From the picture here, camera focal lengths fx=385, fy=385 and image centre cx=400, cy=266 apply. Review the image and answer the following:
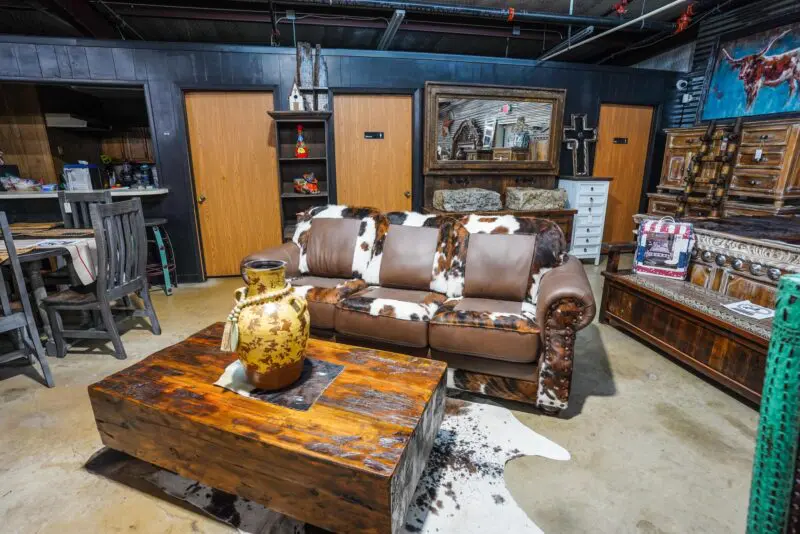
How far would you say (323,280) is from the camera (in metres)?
2.70

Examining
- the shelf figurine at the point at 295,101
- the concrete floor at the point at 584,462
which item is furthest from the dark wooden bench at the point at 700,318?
the shelf figurine at the point at 295,101

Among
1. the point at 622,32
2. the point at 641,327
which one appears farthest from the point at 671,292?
the point at 622,32

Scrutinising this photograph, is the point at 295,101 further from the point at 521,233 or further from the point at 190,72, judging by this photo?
the point at 521,233

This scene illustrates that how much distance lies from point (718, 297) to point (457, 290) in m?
1.58

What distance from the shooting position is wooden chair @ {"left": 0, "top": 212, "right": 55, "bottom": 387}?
197cm

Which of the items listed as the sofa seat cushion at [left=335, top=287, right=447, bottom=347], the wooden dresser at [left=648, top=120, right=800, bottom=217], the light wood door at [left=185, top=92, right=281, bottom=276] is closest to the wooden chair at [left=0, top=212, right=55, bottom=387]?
the sofa seat cushion at [left=335, top=287, right=447, bottom=347]

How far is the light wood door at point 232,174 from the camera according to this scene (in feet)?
12.9

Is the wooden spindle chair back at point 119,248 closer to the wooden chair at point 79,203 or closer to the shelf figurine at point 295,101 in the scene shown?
the wooden chair at point 79,203

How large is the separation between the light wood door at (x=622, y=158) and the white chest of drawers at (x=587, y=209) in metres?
0.55

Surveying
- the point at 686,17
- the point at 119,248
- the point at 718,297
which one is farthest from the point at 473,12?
the point at 119,248

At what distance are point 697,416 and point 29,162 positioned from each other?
21.0 feet

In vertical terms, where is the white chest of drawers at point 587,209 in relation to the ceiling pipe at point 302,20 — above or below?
below

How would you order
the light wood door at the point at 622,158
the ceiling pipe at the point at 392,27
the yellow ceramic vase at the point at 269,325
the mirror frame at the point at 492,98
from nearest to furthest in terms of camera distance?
the yellow ceramic vase at the point at 269,325 → the ceiling pipe at the point at 392,27 → the mirror frame at the point at 492,98 → the light wood door at the point at 622,158

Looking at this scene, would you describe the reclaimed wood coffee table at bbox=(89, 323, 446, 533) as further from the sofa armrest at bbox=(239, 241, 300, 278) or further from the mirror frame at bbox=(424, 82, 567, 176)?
the mirror frame at bbox=(424, 82, 567, 176)
